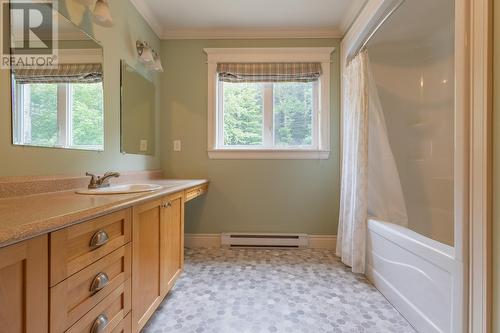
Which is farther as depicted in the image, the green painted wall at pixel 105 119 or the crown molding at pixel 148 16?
the crown molding at pixel 148 16

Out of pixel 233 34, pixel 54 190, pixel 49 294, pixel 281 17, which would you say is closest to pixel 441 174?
pixel 281 17

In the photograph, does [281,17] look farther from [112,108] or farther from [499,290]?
[499,290]

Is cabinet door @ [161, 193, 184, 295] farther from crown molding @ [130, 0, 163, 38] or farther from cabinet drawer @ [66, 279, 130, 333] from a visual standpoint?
crown molding @ [130, 0, 163, 38]

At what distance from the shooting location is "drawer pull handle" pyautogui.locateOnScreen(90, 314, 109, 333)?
0.83m

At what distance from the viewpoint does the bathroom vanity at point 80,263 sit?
1.83 ft

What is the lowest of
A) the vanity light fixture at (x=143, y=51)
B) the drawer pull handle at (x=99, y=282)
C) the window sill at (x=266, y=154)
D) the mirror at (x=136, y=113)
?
the drawer pull handle at (x=99, y=282)

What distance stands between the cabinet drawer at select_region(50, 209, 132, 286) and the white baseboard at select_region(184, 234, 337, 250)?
1639 mm

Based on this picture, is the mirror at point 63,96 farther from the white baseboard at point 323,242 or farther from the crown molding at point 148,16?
the white baseboard at point 323,242

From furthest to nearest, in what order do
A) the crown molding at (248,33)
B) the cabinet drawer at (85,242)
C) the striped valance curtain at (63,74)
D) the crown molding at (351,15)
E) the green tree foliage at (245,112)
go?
the green tree foliage at (245,112)
the crown molding at (248,33)
the crown molding at (351,15)
the striped valance curtain at (63,74)
the cabinet drawer at (85,242)

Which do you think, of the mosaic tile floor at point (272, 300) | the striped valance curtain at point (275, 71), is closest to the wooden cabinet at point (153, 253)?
the mosaic tile floor at point (272, 300)

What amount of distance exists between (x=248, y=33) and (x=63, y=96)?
1904 mm

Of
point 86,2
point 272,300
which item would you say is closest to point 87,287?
point 272,300

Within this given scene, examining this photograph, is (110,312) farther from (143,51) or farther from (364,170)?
(143,51)

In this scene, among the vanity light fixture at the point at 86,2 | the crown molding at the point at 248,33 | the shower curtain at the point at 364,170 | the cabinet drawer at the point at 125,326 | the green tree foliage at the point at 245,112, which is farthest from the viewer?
the green tree foliage at the point at 245,112
